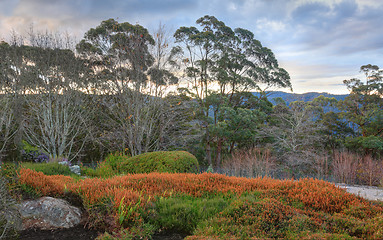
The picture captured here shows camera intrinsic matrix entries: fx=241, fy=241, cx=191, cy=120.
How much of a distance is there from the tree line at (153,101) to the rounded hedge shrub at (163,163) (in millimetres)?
1983

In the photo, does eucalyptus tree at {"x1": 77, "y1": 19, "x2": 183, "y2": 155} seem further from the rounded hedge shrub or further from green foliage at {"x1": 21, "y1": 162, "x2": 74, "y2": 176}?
green foliage at {"x1": 21, "y1": 162, "x2": 74, "y2": 176}

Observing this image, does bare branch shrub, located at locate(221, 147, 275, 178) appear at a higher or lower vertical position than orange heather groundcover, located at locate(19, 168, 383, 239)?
lower

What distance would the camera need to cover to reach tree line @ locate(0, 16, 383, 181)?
1119 centimetres

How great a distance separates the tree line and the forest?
0.29ft

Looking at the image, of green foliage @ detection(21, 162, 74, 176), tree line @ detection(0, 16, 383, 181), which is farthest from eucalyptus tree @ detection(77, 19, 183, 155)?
green foliage @ detection(21, 162, 74, 176)

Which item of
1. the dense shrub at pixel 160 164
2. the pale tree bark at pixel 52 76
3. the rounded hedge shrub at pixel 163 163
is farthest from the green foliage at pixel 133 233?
the pale tree bark at pixel 52 76

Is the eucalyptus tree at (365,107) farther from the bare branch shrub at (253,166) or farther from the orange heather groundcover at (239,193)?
the orange heather groundcover at (239,193)

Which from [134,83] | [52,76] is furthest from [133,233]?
[52,76]

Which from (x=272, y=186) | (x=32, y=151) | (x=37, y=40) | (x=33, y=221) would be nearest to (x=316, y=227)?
(x=272, y=186)

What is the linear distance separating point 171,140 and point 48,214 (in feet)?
34.1

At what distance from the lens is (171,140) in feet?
47.9

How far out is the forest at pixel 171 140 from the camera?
12.9ft

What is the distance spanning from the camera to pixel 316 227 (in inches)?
Result: 140

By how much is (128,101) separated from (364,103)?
20141mm
